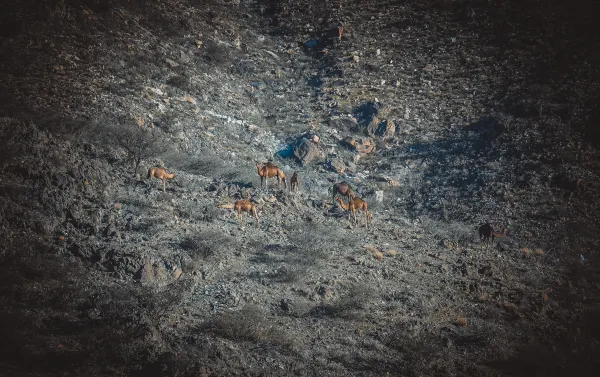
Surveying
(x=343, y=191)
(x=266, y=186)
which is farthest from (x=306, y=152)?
(x=343, y=191)

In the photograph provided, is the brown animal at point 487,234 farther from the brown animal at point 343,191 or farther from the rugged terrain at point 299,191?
the brown animal at point 343,191

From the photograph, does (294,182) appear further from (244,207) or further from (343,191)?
(244,207)

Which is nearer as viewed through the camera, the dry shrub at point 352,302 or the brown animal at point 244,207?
the dry shrub at point 352,302

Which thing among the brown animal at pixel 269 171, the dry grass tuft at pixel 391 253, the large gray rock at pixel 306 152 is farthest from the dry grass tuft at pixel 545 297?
the large gray rock at pixel 306 152

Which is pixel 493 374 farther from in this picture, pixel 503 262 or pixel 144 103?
pixel 144 103

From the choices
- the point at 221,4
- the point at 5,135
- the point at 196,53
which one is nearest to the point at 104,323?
the point at 5,135

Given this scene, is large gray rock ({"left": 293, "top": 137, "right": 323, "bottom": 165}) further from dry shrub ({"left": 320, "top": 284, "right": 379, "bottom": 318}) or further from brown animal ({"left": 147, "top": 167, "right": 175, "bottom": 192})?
dry shrub ({"left": 320, "top": 284, "right": 379, "bottom": 318})

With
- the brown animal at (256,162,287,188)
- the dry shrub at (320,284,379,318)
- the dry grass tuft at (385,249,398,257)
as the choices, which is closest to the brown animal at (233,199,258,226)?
the brown animal at (256,162,287,188)

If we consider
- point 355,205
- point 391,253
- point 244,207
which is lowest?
point 391,253
